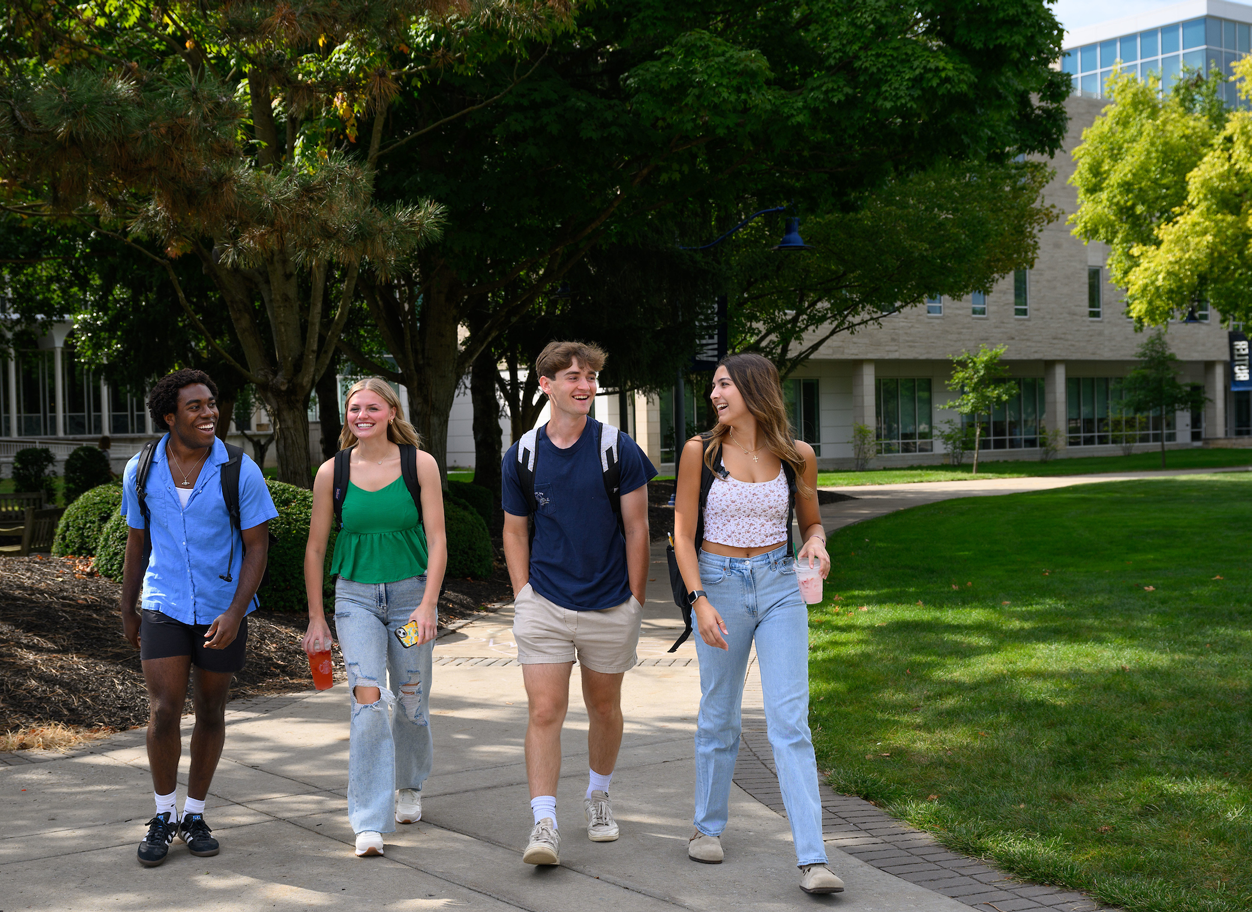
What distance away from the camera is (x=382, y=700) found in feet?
14.5

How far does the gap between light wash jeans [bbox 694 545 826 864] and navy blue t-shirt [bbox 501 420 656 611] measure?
350 mm

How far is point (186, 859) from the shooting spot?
429cm

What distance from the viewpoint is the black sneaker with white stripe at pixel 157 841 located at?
420 centimetres

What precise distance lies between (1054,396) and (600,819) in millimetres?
46658

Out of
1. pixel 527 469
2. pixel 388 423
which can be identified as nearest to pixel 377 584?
pixel 388 423

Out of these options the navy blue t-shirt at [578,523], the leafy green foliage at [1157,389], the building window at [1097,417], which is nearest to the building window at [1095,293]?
the building window at [1097,417]

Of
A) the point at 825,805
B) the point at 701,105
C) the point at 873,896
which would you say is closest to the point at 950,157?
the point at 701,105

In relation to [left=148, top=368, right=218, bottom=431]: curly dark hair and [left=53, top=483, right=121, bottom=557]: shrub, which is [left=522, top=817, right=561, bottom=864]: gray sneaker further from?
[left=53, top=483, right=121, bottom=557]: shrub

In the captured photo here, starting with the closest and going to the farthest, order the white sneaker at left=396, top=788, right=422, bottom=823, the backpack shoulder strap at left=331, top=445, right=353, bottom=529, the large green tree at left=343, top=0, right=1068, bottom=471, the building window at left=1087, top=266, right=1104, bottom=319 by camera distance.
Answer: the backpack shoulder strap at left=331, top=445, right=353, bottom=529, the white sneaker at left=396, top=788, right=422, bottom=823, the large green tree at left=343, top=0, right=1068, bottom=471, the building window at left=1087, top=266, right=1104, bottom=319

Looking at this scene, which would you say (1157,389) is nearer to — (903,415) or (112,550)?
(903,415)

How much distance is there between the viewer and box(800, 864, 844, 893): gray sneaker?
12.7 feet

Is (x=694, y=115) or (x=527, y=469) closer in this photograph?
(x=527, y=469)

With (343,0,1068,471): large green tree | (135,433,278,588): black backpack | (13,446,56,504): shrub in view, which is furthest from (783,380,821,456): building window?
(135,433,278,588): black backpack

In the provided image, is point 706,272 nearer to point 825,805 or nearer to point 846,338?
point 825,805
